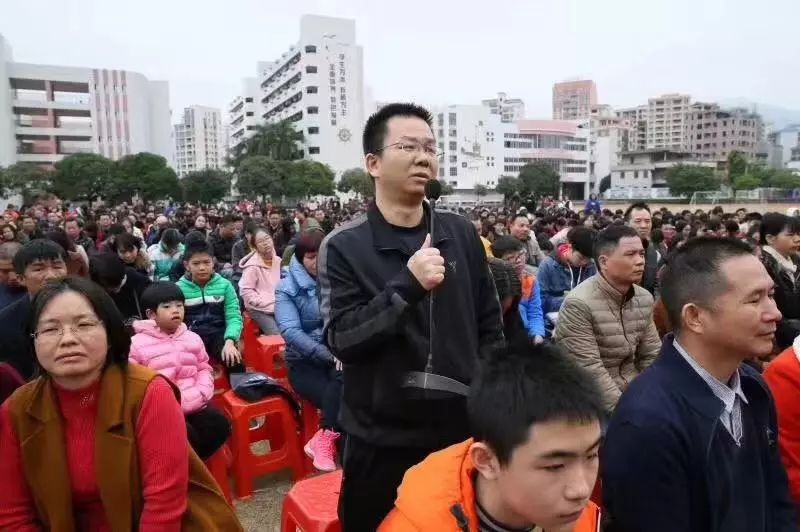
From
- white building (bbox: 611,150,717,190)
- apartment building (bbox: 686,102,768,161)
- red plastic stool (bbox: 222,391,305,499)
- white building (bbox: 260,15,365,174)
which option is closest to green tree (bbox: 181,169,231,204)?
white building (bbox: 260,15,365,174)

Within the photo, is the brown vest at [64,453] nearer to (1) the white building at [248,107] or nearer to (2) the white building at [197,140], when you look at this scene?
(1) the white building at [248,107]

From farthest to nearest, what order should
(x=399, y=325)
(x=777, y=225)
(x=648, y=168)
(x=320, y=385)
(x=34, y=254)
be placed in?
1. (x=648, y=168)
2. (x=777, y=225)
3. (x=320, y=385)
4. (x=34, y=254)
5. (x=399, y=325)

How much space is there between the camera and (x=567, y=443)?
134 cm

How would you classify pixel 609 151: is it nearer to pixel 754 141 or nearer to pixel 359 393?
pixel 754 141

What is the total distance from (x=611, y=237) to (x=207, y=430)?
2.38 meters

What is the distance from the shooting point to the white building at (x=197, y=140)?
119 metres

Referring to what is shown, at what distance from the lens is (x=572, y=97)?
491 ft

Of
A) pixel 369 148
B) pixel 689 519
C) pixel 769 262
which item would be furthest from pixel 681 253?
pixel 769 262

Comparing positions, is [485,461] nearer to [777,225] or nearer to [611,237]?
[611,237]

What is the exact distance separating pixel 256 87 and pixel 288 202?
4235cm

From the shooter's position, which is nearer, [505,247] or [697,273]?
[697,273]

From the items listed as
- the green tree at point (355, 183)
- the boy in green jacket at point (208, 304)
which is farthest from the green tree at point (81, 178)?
the boy in green jacket at point (208, 304)

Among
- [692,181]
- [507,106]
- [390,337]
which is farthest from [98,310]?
[507,106]

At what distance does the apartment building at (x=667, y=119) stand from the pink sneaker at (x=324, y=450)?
118067 mm
